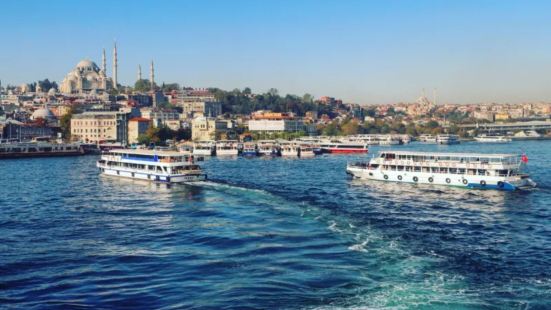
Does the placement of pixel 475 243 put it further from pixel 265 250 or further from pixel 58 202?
pixel 58 202

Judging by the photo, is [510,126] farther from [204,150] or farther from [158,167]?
[158,167]

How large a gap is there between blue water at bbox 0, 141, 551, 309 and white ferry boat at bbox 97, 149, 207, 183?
1.65 m

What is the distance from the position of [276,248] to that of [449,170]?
48.4 ft

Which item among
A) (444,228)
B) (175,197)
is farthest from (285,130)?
(444,228)

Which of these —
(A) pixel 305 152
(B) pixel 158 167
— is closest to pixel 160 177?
(B) pixel 158 167

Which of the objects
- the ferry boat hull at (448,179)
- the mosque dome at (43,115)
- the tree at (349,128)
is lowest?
the ferry boat hull at (448,179)

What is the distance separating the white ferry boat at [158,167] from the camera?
90.6 ft

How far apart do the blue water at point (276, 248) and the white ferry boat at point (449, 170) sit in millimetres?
1132

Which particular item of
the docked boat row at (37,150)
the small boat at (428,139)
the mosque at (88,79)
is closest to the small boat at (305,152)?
the docked boat row at (37,150)

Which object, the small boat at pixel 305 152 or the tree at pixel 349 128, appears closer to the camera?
the small boat at pixel 305 152

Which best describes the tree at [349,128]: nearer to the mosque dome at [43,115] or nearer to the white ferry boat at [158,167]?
the mosque dome at [43,115]

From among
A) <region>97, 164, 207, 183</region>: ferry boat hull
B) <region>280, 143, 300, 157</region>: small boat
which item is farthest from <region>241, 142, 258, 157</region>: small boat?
<region>97, 164, 207, 183</region>: ferry boat hull

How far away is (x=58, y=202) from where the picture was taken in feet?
76.4

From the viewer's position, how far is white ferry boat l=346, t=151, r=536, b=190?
25.6 metres
